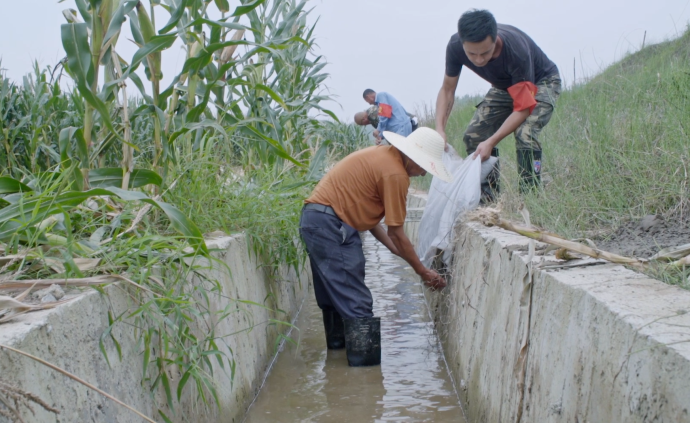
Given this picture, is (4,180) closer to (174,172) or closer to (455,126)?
(174,172)

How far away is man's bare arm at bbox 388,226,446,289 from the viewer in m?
3.79

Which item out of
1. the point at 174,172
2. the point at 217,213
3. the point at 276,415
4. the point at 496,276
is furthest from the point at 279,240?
A: the point at 496,276

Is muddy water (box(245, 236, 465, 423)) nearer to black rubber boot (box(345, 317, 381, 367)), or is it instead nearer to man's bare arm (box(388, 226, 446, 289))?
black rubber boot (box(345, 317, 381, 367))

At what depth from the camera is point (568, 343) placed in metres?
1.84

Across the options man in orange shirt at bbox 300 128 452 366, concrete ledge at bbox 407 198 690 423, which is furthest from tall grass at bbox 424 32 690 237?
man in orange shirt at bbox 300 128 452 366

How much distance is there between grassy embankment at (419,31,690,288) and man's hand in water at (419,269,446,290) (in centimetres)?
63

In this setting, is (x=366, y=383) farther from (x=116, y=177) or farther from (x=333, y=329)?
(x=116, y=177)

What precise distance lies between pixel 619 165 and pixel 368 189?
141 centimetres

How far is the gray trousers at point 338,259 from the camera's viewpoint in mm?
3953

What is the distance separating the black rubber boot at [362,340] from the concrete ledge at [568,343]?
69 centimetres

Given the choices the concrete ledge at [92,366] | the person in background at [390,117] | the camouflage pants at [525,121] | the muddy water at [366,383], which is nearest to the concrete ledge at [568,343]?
the muddy water at [366,383]

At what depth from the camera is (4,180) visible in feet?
7.57

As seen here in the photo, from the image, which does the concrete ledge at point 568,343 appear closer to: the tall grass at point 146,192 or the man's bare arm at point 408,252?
the man's bare arm at point 408,252

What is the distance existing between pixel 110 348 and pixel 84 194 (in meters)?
0.54
